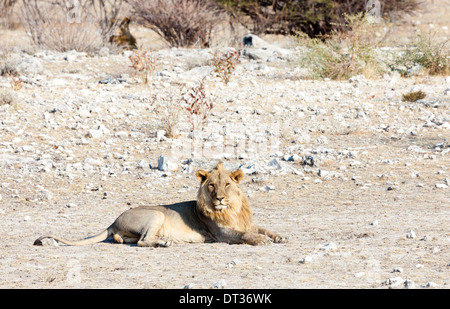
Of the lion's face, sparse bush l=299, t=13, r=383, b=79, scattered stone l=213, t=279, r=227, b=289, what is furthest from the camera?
sparse bush l=299, t=13, r=383, b=79

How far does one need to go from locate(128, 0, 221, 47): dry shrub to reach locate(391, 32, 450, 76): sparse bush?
5.90 metres

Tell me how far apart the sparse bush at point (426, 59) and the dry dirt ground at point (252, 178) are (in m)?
0.57

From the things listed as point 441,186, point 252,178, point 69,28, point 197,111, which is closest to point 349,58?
point 197,111

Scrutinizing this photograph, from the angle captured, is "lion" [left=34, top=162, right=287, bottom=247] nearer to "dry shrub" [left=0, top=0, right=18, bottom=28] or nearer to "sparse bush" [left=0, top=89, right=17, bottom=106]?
"sparse bush" [left=0, top=89, right=17, bottom=106]

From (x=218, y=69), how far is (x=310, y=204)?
6.46 meters

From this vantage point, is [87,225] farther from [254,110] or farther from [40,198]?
[254,110]

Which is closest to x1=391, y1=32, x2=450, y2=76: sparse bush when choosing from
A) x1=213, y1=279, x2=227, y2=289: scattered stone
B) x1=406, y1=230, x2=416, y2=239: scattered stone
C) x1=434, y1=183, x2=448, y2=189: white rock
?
x1=434, y1=183, x2=448, y2=189: white rock

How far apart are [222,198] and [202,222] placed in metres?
0.43

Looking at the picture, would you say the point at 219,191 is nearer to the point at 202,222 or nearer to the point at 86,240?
the point at 202,222

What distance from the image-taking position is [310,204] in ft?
24.7

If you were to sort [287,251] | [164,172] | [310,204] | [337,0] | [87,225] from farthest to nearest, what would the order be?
[337,0] < [164,172] < [310,204] < [87,225] < [287,251]

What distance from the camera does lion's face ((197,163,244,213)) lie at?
5.69 metres

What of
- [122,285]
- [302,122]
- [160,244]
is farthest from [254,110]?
[122,285]

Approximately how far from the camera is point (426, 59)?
14422mm
